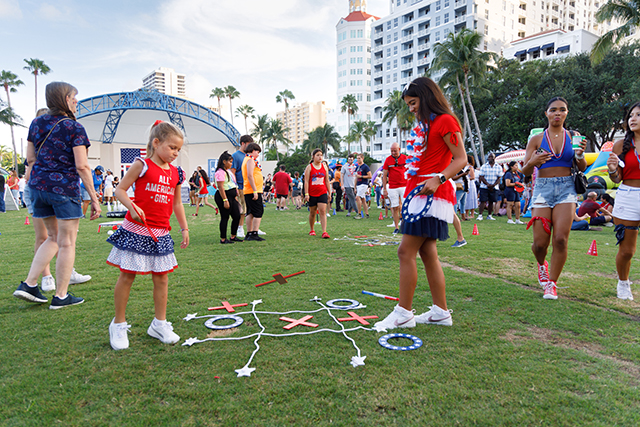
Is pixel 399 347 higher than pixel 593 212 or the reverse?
the reverse

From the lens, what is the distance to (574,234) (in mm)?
9102

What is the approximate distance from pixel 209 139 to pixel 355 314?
41901 mm

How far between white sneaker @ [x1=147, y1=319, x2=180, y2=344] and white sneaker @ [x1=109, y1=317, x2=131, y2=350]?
188mm

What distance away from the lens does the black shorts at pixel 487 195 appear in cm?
1323

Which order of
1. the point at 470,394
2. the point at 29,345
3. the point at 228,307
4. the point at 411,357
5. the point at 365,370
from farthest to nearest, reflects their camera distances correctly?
the point at 228,307 → the point at 29,345 → the point at 411,357 → the point at 365,370 → the point at 470,394

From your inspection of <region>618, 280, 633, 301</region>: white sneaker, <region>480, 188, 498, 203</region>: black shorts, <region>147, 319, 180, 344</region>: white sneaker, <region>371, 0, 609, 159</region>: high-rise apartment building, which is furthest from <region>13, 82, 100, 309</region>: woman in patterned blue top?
<region>371, 0, 609, 159</region>: high-rise apartment building

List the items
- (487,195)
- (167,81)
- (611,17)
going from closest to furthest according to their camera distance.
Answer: (487,195) → (611,17) → (167,81)

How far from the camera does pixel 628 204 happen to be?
392 centimetres

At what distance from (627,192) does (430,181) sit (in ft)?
8.29

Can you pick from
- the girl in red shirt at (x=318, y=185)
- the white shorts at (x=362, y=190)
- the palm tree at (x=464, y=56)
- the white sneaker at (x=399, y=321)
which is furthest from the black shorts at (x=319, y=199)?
the palm tree at (x=464, y=56)

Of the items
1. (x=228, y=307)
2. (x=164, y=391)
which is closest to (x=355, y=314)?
(x=228, y=307)

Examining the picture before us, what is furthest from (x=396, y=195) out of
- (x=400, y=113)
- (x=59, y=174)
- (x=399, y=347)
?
(x=400, y=113)

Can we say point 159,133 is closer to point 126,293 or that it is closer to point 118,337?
point 126,293

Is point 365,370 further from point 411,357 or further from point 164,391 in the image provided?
point 164,391
